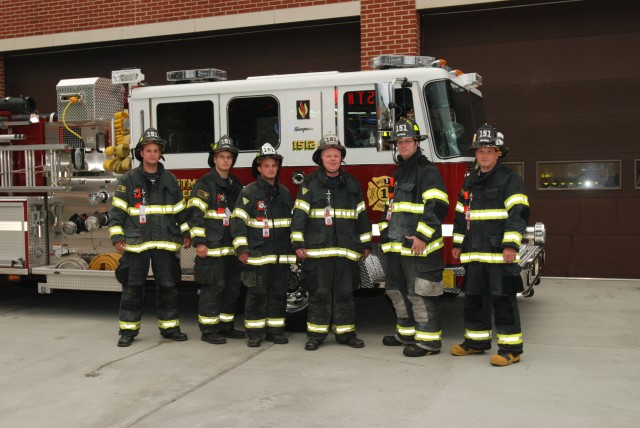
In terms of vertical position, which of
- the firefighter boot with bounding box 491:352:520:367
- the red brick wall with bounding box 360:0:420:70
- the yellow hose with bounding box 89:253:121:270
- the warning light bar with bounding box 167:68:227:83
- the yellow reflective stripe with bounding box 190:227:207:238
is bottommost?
the firefighter boot with bounding box 491:352:520:367

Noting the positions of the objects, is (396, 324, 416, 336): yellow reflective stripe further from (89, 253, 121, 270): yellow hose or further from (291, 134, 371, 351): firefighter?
(89, 253, 121, 270): yellow hose

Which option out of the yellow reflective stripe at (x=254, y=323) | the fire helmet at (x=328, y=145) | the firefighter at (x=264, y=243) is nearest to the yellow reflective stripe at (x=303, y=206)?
the firefighter at (x=264, y=243)

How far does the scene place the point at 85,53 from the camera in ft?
42.3

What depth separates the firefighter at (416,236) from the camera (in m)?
5.99

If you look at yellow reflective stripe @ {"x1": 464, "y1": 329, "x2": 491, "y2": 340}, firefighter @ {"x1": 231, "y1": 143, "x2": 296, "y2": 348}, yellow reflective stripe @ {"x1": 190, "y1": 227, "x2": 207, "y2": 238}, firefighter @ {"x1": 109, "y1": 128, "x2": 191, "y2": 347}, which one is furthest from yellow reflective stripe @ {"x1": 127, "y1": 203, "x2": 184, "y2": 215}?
yellow reflective stripe @ {"x1": 464, "y1": 329, "x2": 491, "y2": 340}

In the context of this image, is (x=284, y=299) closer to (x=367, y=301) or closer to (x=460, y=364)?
(x=460, y=364)

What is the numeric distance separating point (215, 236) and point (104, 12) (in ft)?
24.1

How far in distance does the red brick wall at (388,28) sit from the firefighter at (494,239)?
4901mm

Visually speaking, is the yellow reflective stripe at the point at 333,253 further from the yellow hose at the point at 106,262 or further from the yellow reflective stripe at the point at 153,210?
the yellow hose at the point at 106,262

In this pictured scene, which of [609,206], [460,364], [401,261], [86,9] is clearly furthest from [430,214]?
[86,9]

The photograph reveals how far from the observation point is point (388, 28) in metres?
10.6

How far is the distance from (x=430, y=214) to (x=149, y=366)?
265 cm

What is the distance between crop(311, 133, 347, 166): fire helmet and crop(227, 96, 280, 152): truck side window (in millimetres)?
595

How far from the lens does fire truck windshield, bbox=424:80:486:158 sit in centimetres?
645
